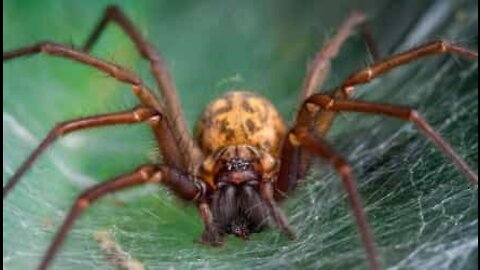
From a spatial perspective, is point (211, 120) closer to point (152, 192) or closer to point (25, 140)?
point (152, 192)

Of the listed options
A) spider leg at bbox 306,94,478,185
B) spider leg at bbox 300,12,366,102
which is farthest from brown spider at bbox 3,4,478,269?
spider leg at bbox 300,12,366,102

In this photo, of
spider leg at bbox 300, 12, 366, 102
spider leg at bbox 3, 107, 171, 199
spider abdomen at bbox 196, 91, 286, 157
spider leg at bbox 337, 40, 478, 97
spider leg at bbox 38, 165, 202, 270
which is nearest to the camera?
spider leg at bbox 38, 165, 202, 270

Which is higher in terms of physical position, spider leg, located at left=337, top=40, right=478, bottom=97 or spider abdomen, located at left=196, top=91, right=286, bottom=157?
spider abdomen, located at left=196, top=91, right=286, bottom=157

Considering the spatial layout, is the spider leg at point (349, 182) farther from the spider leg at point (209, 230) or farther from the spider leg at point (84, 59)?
the spider leg at point (84, 59)

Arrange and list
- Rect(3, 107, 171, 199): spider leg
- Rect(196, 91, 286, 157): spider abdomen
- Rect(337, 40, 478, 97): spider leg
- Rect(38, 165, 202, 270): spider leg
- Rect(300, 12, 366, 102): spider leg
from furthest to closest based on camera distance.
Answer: Rect(300, 12, 366, 102): spider leg, Rect(196, 91, 286, 157): spider abdomen, Rect(337, 40, 478, 97): spider leg, Rect(3, 107, 171, 199): spider leg, Rect(38, 165, 202, 270): spider leg

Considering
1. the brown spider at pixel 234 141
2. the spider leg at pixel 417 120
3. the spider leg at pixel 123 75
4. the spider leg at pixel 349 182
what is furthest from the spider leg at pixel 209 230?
the spider leg at pixel 417 120

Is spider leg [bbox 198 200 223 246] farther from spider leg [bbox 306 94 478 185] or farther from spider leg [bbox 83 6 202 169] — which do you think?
spider leg [bbox 306 94 478 185]

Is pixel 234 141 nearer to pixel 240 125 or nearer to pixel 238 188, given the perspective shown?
pixel 240 125
